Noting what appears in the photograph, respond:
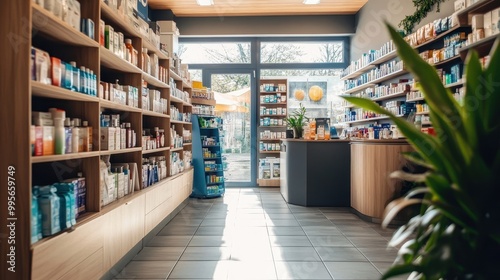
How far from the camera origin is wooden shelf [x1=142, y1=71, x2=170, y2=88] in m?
4.20

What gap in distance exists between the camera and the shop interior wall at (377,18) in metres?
5.17

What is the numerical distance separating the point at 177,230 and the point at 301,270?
203 cm

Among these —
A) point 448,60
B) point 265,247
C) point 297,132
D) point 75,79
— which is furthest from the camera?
point 297,132

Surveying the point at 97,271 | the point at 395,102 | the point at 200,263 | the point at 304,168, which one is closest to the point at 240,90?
the point at 304,168

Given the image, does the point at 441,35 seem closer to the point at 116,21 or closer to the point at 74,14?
the point at 116,21

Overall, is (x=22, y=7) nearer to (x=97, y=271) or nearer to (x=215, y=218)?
(x=97, y=271)

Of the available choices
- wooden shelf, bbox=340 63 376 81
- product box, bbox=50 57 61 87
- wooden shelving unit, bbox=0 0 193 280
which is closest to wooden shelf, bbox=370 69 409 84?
wooden shelf, bbox=340 63 376 81

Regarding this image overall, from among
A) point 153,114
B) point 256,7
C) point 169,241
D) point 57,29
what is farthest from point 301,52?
point 57,29

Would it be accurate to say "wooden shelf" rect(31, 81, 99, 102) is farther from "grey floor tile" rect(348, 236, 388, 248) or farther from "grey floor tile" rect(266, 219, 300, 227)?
"grey floor tile" rect(348, 236, 388, 248)

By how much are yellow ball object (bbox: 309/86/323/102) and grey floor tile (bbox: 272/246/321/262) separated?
563 centimetres

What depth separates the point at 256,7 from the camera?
7.72 m

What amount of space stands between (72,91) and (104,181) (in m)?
0.93

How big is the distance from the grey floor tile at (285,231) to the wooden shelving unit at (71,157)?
4.81 ft

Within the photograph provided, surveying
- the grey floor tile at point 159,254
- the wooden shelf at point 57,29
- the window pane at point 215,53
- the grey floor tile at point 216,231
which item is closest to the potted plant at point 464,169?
the wooden shelf at point 57,29
